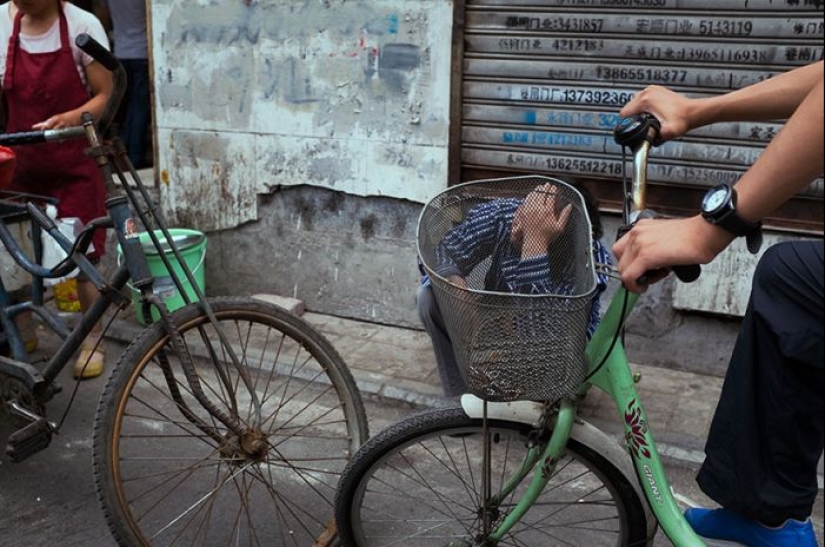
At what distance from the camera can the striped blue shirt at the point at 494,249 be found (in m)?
2.29

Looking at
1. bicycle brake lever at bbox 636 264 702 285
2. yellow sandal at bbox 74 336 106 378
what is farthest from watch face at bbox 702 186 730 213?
yellow sandal at bbox 74 336 106 378

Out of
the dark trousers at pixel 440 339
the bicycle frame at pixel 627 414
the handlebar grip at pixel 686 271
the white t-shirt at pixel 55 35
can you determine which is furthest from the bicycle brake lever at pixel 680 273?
the white t-shirt at pixel 55 35

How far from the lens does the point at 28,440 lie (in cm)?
318

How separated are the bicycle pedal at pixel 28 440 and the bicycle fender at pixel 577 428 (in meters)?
1.78

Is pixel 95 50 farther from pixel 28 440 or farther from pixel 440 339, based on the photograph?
pixel 440 339

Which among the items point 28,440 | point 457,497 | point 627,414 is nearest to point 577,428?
point 627,414

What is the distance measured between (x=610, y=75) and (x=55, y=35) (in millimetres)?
2922

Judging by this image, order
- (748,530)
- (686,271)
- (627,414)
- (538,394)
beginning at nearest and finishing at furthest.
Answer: (686,271) < (538,394) < (748,530) < (627,414)

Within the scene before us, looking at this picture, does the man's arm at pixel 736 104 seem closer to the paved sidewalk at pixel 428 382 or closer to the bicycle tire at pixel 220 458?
the bicycle tire at pixel 220 458

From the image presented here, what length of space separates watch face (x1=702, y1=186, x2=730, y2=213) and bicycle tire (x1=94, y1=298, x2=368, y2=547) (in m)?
1.62

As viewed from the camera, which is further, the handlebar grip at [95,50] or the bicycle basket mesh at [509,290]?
the handlebar grip at [95,50]

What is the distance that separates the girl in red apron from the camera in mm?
4395

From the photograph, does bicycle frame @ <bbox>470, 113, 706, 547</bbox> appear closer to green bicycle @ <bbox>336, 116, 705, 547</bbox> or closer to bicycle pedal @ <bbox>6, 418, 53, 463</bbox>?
green bicycle @ <bbox>336, 116, 705, 547</bbox>

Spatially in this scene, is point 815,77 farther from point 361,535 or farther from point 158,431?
point 158,431
